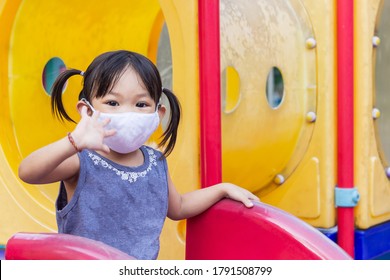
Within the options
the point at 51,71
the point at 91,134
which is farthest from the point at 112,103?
the point at 51,71

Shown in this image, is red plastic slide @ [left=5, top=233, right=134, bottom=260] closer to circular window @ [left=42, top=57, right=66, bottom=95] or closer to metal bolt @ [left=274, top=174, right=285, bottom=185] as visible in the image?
metal bolt @ [left=274, top=174, right=285, bottom=185]

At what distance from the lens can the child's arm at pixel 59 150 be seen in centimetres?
98

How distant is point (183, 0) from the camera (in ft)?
4.78

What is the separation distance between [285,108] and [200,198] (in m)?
0.62

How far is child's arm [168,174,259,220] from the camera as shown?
1301 mm

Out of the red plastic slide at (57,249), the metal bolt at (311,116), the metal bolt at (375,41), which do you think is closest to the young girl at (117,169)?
the red plastic slide at (57,249)

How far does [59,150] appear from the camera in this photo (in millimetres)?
977

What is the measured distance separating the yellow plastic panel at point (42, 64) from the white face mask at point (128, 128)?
34cm

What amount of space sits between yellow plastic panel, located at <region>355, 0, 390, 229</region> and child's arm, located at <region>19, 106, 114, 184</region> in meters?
0.90

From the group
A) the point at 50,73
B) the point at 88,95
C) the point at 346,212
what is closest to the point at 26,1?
the point at 50,73

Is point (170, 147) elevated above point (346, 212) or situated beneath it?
elevated above

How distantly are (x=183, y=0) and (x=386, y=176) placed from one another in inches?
31.7
